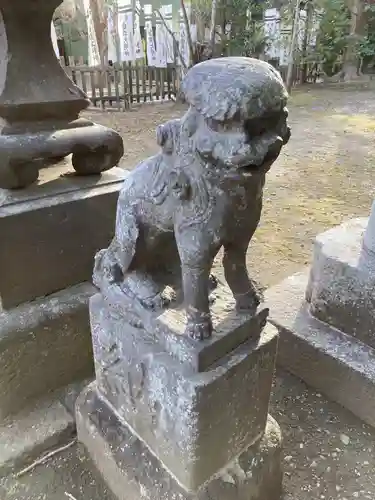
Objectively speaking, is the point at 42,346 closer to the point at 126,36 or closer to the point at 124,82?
the point at 124,82

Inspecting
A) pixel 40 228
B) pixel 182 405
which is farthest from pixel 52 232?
pixel 182 405

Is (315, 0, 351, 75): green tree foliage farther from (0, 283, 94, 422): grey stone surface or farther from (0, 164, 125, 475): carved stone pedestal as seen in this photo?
(0, 283, 94, 422): grey stone surface

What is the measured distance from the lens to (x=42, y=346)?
4.99ft

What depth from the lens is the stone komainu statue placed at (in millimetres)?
752

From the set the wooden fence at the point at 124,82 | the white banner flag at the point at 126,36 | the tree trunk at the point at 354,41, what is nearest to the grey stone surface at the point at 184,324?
the wooden fence at the point at 124,82

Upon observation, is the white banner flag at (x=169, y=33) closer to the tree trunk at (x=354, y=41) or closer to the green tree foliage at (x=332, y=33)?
the green tree foliage at (x=332, y=33)

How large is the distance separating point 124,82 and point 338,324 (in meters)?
7.66

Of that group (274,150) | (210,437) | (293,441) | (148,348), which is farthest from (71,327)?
(274,150)

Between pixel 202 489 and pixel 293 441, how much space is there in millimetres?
516

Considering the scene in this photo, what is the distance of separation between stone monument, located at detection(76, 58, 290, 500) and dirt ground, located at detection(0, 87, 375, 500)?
0.50ft

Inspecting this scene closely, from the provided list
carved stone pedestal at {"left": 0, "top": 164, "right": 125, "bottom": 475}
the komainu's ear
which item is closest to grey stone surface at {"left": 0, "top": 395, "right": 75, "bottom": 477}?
carved stone pedestal at {"left": 0, "top": 164, "right": 125, "bottom": 475}

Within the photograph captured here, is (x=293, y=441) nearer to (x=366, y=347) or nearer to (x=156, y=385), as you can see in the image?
Result: (x=366, y=347)

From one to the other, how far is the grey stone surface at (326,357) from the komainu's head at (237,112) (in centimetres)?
107

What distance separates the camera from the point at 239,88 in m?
0.74
